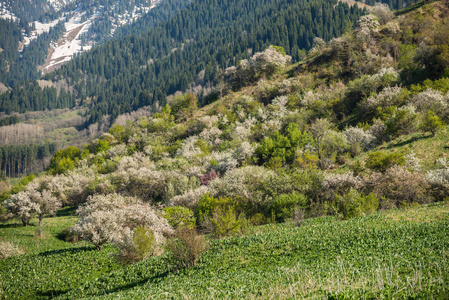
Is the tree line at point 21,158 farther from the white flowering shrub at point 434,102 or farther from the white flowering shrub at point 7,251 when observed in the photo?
the white flowering shrub at point 434,102

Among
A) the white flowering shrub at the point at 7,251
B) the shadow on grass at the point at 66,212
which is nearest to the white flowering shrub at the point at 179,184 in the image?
the shadow on grass at the point at 66,212

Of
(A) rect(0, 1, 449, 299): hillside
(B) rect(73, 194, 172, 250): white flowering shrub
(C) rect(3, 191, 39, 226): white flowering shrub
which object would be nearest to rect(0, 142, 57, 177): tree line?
(A) rect(0, 1, 449, 299): hillside

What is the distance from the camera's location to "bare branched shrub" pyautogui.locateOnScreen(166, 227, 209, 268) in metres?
19.5

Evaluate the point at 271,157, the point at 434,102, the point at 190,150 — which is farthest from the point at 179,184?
the point at 434,102

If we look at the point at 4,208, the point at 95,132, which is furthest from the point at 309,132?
the point at 95,132

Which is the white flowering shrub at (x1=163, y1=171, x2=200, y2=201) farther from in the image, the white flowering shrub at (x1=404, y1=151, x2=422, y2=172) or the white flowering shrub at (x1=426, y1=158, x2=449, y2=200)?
the white flowering shrub at (x1=426, y1=158, x2=449, y2=200)

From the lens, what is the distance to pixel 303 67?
88062mm

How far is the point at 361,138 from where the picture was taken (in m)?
49.5

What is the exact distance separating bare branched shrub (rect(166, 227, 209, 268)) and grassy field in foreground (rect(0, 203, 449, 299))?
62cm

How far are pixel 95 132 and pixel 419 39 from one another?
18409cm

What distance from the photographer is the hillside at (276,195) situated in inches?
655

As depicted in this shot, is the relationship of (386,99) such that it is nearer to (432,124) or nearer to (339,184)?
(432,124)

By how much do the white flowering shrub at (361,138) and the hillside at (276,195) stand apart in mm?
214

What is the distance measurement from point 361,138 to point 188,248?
40.3m
